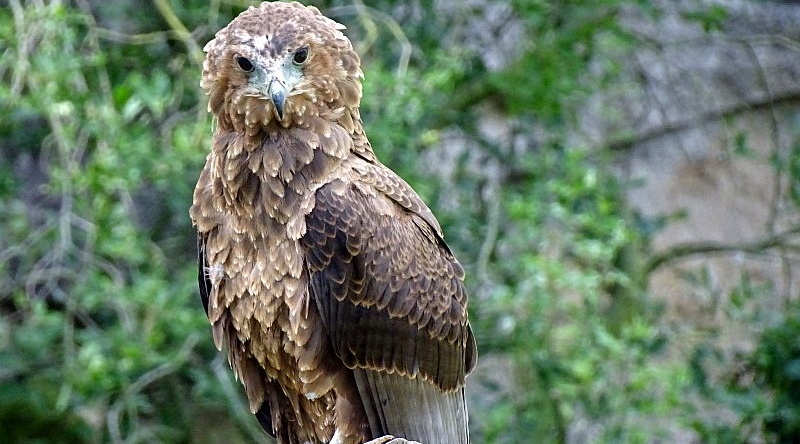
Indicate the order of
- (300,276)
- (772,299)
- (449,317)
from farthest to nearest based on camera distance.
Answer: (772,299)
(449,317)
(300,276)

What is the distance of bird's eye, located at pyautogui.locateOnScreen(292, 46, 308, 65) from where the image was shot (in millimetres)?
3293

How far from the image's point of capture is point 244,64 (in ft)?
10.8

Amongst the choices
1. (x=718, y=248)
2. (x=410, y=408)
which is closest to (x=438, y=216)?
(x=718, y=248)

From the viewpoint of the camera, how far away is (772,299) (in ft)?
23.0

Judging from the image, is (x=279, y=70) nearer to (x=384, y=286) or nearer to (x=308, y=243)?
(x=308, y=243)

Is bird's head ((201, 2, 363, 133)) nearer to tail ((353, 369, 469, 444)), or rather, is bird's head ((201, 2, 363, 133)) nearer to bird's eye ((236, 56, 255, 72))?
bird's eye ((236, 56, 255, 72))

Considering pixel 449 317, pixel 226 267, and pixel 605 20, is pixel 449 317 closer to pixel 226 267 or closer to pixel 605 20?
pixel 226 267

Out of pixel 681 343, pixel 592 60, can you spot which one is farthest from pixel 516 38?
pixel 681 343

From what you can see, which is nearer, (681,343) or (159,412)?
(159,412)

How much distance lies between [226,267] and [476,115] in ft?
10.3

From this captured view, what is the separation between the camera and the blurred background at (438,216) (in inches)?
193

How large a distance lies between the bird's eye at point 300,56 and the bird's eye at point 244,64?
116mm

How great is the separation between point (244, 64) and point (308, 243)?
1.67 ft

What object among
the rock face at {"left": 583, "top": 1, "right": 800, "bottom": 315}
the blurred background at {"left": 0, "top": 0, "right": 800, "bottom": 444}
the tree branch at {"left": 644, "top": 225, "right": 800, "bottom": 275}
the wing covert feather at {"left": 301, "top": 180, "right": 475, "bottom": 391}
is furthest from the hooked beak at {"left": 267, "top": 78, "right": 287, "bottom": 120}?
the rock face at {"left": 583, "top": 1, "right": 800, "bottom": 315}
